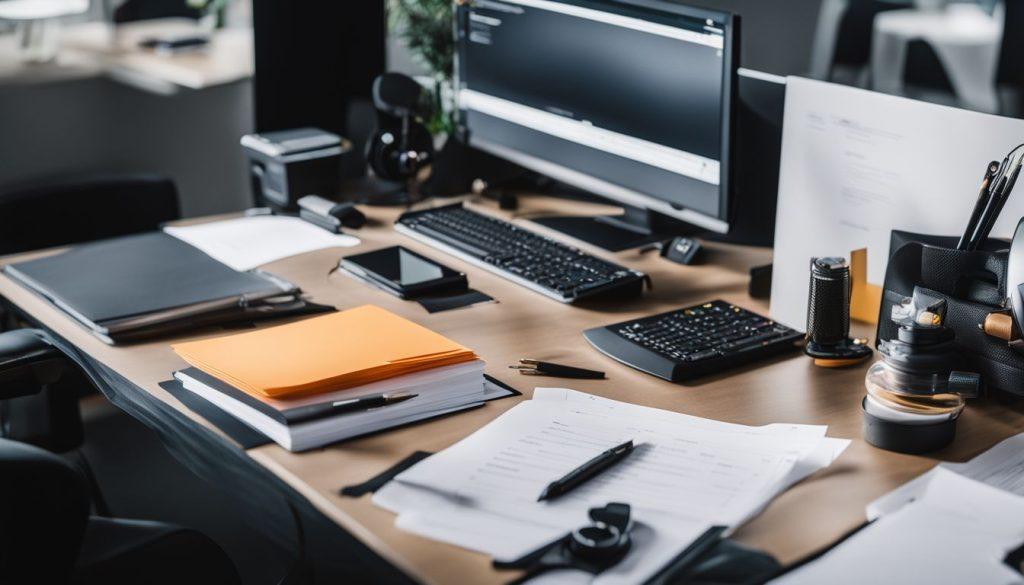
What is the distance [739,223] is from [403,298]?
2.13 ft

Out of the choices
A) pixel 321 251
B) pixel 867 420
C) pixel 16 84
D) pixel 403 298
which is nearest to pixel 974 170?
pixel 867 420

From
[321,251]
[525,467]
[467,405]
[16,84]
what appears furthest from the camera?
[16,84]

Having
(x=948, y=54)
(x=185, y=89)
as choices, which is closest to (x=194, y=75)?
(x=185, y=89)

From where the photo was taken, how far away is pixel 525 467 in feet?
3.96

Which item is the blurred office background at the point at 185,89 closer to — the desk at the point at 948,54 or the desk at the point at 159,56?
the desk at the point at 159,56

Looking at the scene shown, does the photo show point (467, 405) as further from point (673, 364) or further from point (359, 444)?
point (673, 364)

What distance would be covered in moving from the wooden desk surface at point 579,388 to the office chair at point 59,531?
0.07 metres

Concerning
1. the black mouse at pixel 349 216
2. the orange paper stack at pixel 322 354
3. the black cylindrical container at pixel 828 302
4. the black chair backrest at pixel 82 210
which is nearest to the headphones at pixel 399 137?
the black mouse at pixel 349 216

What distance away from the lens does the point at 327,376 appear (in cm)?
132

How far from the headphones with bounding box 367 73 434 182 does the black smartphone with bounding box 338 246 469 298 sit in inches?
15.2

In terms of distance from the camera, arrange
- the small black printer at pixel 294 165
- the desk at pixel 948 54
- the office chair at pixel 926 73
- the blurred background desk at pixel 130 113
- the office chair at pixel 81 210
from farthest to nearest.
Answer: the desk at pixel 948 54 → the office chair at pixel 926 73 → the blurred background desk at pixel 130 113 → the office chair at pixel 81 210 → the small black printer at pixel 294 165

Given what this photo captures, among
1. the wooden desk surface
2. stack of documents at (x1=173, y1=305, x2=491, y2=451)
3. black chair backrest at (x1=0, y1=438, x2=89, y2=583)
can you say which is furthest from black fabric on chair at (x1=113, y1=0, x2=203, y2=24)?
black chair backrest at (x1=0, y1=438, x2=89, y2=583)

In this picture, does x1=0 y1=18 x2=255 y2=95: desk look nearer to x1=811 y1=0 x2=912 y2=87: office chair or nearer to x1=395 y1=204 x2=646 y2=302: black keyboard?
x1=395 y1=204 x2=646 y2=302: black keyboard

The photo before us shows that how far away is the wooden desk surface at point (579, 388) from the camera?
1105 mm
